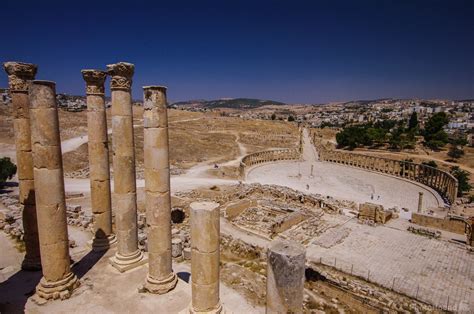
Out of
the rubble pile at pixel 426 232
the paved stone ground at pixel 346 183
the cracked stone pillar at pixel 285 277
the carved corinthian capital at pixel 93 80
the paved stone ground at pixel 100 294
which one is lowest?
the paved stone ground at pixel 346 183

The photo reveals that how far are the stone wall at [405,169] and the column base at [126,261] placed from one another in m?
31.0

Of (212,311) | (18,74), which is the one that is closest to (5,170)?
(18,74)

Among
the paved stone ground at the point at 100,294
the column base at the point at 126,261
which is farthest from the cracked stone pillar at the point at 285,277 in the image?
the column base at the point at 126,261

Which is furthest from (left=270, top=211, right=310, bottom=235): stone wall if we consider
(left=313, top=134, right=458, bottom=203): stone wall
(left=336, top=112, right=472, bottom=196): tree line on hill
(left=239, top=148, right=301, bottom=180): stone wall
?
(left=336, top=112, right=472, bottom=196): tree line on hill

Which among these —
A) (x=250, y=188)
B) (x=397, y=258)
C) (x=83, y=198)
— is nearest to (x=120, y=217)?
(x=397, y=258)

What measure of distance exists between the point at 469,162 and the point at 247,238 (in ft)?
146

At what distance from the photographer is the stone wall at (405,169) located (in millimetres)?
33625

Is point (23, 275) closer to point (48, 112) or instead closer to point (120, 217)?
point (120, 217)

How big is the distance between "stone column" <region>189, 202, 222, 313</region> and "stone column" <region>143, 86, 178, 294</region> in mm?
1596

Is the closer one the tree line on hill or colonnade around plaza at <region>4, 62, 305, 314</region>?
colonnade around plaza at <region>4, 62, 305, 314</region>

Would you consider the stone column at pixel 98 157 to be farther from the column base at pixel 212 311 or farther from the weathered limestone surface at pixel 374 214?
the weathered limestone surface at pixel 374 214

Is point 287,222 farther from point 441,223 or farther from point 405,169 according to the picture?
point 405,169

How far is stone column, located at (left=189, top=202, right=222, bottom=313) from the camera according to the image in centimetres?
817

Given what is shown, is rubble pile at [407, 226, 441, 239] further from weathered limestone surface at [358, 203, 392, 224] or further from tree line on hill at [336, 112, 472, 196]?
tree line on hill at [336, 112, 472, 196]
